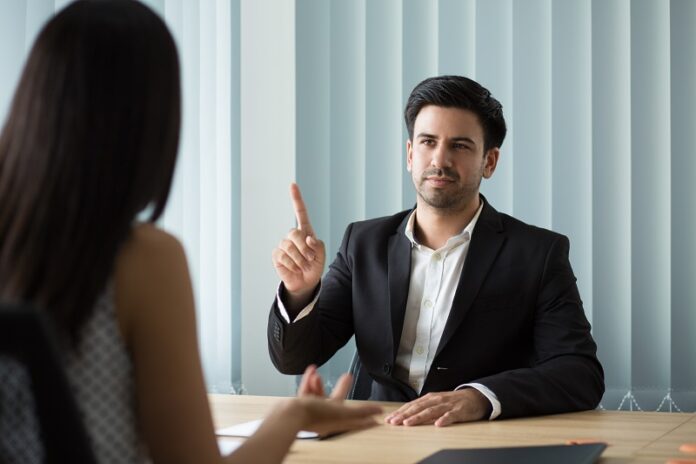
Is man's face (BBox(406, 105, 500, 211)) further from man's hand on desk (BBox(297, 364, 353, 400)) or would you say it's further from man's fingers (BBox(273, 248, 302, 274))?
man's hand on desk (BBox(297, 364, 353, 400))

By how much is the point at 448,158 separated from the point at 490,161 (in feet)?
0.75

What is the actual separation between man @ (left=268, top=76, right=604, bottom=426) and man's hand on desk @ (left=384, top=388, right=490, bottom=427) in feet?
Answer: 0.53

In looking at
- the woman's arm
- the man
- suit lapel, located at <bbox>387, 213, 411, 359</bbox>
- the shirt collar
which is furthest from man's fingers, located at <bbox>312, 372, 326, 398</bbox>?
the shirt collar

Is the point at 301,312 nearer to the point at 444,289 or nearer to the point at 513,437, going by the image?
the point at 444,289

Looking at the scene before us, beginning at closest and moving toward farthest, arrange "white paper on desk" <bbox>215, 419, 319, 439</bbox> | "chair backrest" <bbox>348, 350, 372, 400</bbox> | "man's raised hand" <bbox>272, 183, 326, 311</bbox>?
"white paper on desk" <bbox>215, 419, 319, 439</bbox> < "man's raised hand" <bbox>272, 183, 326, 311</bbox> < "chair backrest" <bbox>348, 350, 372, 400</bbox>

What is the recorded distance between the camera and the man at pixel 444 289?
7.41 ft

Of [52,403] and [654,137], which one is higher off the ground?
[654,137]

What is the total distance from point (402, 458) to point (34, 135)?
0.91 m

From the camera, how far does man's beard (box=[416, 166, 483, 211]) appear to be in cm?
253

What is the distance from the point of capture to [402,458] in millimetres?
1516

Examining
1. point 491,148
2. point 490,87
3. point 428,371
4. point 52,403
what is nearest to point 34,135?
point 52,403

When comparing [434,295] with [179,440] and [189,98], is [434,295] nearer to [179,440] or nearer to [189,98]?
[189,98]

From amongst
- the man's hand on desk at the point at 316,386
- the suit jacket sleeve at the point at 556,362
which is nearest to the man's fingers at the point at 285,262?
the suit jacket sleeve at the point at 556,362

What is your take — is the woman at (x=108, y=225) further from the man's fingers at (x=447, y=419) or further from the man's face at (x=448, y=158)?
the man's face at (x=448, y=158)
